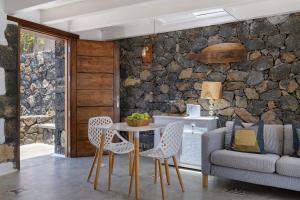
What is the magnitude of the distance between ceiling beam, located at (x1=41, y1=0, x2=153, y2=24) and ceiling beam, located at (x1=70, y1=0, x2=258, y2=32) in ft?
0.36

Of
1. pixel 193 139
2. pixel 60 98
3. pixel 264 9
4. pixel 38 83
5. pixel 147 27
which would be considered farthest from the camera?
pixel 38 83

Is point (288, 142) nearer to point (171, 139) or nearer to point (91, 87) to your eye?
point (171, 139)

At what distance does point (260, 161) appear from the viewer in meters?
3.32

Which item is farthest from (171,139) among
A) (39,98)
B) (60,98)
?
(39,98)

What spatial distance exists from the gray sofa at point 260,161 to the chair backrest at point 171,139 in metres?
0.52

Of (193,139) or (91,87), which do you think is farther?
(91,87)

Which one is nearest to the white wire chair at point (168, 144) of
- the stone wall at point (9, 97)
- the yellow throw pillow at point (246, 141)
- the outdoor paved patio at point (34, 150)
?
the yellow throw pillow at point (246, 141)

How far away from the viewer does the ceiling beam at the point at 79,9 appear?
392 centimetres

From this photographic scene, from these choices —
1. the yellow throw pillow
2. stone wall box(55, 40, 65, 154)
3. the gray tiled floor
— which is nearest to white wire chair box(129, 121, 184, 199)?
the gray tiled floor

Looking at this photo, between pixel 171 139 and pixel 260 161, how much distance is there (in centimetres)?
102

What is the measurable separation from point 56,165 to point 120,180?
53.9 inches

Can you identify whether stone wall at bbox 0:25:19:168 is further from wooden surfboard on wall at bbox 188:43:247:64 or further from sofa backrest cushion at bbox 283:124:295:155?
sofa backrest cushion at bbox 283:124:295:155

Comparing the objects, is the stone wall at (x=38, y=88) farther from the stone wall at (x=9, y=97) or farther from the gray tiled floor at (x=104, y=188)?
the gray tiled floor at (x=104, y=188)

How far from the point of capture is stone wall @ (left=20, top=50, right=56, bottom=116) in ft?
23.5
